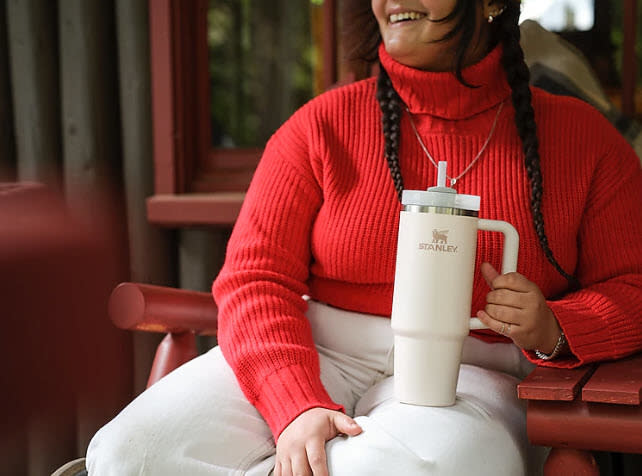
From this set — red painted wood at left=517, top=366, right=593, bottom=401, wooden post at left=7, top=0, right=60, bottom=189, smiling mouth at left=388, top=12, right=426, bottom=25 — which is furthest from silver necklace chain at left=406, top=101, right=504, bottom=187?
wooden post at left=7, top=0, right=60, bottom=189

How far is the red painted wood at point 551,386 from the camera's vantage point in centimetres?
99

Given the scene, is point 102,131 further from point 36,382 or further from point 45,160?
point 36,382

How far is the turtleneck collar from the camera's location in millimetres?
1373

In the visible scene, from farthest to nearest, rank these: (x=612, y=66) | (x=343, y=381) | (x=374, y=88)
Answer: (x=612, y=66), (x=374, y=88), (x=343, y=381)

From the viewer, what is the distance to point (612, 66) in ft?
6.67

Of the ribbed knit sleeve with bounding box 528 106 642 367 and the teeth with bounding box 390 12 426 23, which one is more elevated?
the teeth with bounding box 390 12 426 23

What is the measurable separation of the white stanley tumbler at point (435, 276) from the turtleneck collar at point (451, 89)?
1.13ft

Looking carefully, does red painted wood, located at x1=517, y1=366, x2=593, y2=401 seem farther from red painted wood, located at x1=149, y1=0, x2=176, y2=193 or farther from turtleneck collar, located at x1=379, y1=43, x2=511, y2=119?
red painted wood, located at x1=149, y1=0, x2=176, y2=193

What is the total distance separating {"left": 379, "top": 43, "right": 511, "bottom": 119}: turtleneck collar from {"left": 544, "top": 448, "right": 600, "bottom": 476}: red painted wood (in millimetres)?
619

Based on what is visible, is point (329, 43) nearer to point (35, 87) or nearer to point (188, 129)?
point (188, 129)

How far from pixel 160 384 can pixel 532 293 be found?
58 cm

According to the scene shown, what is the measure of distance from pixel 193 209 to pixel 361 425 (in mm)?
1055

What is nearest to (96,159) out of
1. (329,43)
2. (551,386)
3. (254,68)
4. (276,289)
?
(254,68)

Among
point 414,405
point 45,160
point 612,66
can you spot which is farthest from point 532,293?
point 45,160
